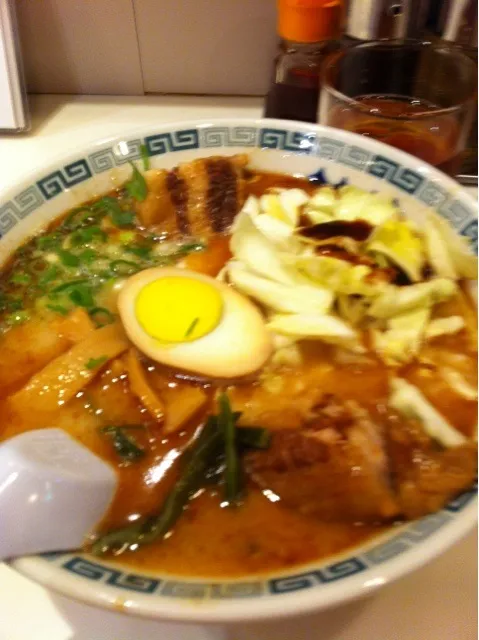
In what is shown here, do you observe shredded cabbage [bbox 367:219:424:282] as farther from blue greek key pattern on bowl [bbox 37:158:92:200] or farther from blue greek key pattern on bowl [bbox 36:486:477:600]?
blue greek key pattern on bowl [bbox 37:158:92:200]

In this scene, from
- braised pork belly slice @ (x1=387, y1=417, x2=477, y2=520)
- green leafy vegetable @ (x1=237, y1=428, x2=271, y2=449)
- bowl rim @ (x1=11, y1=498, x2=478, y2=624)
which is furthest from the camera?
green leafy vegetable @ (x1=237, y1=428, x2=271, y2=449)

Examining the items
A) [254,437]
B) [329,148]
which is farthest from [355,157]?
[254,437]

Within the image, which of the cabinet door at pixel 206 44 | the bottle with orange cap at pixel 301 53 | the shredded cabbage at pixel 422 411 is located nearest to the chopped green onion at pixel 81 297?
the shredded cabbage at pixel 422 411

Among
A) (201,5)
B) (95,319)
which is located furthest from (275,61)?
(95,319)

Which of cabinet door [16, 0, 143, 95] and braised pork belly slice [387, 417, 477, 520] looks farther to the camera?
cabinet door [16, 0, 143, 95]

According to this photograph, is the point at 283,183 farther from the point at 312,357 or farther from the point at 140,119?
the point at 140,119

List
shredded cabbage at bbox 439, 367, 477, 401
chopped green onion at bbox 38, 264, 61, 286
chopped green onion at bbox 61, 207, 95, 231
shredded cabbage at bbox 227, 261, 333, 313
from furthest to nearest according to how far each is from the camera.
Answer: chopped green onion at bbox 61, 207, 95, 231 → chopped green onion at bbox 38, 264, 61, 286 → shredded cabbage at bbox 227, 261, 333, 313 → shredded cabbage at bbox 439, 367, 477, 401

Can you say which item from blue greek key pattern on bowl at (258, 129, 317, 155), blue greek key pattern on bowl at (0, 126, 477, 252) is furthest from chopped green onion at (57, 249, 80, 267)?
blue greek key pattern on bowl at (258, 129, 317, 155)

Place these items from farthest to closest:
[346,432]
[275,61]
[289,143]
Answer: [275,61]
[289,143]
[346,432]
